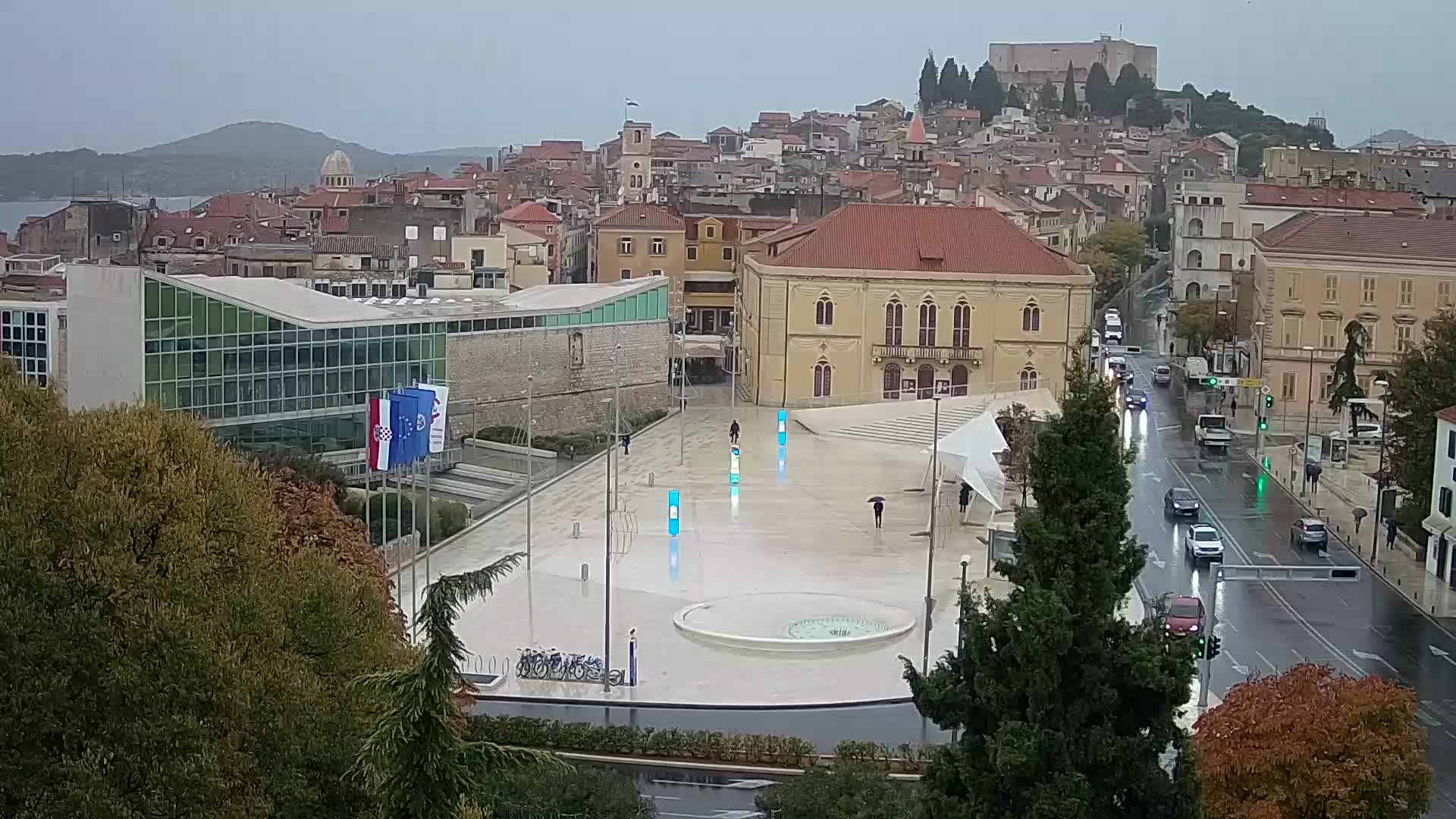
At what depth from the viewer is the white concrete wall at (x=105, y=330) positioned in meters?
35.6

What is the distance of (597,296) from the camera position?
2008 inches

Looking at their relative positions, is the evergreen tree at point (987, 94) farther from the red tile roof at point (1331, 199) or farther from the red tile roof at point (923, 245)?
the red tile roof at point (923, 245)

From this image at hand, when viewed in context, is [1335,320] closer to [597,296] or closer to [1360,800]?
[597,296]

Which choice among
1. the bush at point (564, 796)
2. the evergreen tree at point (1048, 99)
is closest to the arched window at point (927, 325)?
the bush at point (564, 796)

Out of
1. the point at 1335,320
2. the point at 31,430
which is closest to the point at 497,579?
the point at 31,430

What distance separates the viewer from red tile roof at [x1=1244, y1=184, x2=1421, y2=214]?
71.5 m

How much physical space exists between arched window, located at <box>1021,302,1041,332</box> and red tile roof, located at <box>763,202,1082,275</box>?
1027 millimetres

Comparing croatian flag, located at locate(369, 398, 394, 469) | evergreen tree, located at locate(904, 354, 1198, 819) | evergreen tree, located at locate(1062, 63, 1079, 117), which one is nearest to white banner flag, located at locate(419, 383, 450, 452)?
croatian flag, located at locate(369, 398, 394, 469)

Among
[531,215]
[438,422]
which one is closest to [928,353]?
[531,215]

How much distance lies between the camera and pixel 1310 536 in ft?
118

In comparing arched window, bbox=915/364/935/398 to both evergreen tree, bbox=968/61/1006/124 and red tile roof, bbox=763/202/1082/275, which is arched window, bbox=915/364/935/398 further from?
evergreen tree, bbox=968/61/1006/124

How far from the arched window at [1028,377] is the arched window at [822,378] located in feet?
18.5

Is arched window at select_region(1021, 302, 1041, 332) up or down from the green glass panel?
down

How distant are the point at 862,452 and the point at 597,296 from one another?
8.85 metres
